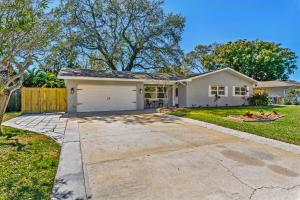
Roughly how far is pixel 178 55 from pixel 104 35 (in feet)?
27.9

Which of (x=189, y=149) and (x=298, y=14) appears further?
(x=189, y=149)

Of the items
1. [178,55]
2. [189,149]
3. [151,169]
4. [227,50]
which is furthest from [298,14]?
[227,50]

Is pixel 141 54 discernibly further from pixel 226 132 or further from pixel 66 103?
pixel 226 132

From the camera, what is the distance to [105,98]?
1572cm

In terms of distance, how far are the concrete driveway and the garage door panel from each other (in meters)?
8.31

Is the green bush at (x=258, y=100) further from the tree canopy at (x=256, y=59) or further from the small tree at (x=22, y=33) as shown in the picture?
the small tree at (x=22, y=33)

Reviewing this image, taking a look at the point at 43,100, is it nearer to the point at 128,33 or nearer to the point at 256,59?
the point at 128,33

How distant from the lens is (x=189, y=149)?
5.83m

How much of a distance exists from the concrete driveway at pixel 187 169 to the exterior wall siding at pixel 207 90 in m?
11.0

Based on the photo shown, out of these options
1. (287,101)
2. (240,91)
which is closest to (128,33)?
(240,91)

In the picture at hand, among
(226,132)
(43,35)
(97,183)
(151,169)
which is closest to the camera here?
(97,183)

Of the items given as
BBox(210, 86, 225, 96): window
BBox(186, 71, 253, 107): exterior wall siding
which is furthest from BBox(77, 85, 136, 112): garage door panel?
BBox(210, 86, 225, 96): window

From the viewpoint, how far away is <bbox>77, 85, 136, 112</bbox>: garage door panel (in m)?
15.0

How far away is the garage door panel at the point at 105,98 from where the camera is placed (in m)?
15.0
